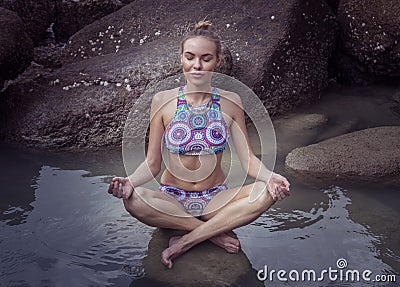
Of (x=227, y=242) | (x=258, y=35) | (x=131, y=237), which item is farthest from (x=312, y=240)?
(x=258, y=35)

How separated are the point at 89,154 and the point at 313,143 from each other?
74.6 inches

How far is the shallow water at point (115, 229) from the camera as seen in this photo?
116 inches

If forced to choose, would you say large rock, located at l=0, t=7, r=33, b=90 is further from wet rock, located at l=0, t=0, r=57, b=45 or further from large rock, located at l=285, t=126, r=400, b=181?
large rock, located at l=285, t=126, r=400, b=181

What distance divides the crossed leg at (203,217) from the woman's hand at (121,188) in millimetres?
70

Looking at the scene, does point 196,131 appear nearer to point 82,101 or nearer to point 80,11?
point 82,101

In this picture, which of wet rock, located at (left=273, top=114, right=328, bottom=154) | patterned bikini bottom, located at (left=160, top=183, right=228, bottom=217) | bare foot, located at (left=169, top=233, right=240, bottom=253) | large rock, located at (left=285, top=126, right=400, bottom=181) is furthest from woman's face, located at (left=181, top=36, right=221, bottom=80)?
wet rock, located at (left=273, top=114, right=328, bottom=154)

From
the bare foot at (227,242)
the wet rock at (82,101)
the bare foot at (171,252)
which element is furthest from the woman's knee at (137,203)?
the wet rock at (82,101)

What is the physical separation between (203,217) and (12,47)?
2.87 m

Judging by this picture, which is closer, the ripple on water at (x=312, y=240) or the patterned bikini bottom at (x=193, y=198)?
the ripple on water at (x=312, y=240)

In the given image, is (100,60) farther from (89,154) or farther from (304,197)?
(304,197)

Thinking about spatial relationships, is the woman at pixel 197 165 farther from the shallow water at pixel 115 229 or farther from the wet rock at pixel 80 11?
the wet rock at pixel 80 11

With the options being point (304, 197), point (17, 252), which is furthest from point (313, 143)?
point (17, 252)

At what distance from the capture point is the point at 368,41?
247 inches

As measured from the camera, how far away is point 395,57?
6195mm
